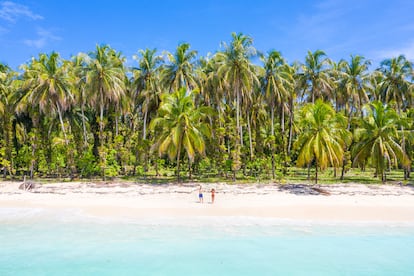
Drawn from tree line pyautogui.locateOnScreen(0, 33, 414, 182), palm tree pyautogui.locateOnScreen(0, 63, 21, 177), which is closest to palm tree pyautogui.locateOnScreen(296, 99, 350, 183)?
tree line pyautogui.locateOnScreen(0, 33, 414, 182)

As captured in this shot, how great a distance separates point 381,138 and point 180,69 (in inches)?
725

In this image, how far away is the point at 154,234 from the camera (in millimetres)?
15547

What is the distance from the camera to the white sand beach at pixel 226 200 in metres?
19.4

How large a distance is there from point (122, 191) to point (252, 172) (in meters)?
14.1

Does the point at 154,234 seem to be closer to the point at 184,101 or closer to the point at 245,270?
the point at 245,270

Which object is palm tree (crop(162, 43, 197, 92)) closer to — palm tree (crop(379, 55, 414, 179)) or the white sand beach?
the white sand beach

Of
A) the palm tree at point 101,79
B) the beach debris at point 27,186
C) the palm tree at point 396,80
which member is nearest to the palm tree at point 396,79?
the palm tree at point 396,80

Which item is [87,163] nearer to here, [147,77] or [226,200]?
[147,77]

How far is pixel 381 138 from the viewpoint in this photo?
91.2 feet

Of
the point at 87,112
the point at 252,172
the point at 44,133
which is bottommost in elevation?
the point at 252,172

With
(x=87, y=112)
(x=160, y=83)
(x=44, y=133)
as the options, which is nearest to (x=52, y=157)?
(x=44, y=133)

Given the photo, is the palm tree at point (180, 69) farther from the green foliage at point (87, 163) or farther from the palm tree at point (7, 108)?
the palm tree at point (7, 108)

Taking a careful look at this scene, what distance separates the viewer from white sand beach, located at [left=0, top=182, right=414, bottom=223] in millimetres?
19375

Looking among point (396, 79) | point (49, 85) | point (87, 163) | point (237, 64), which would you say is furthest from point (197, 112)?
point (396, 79)
